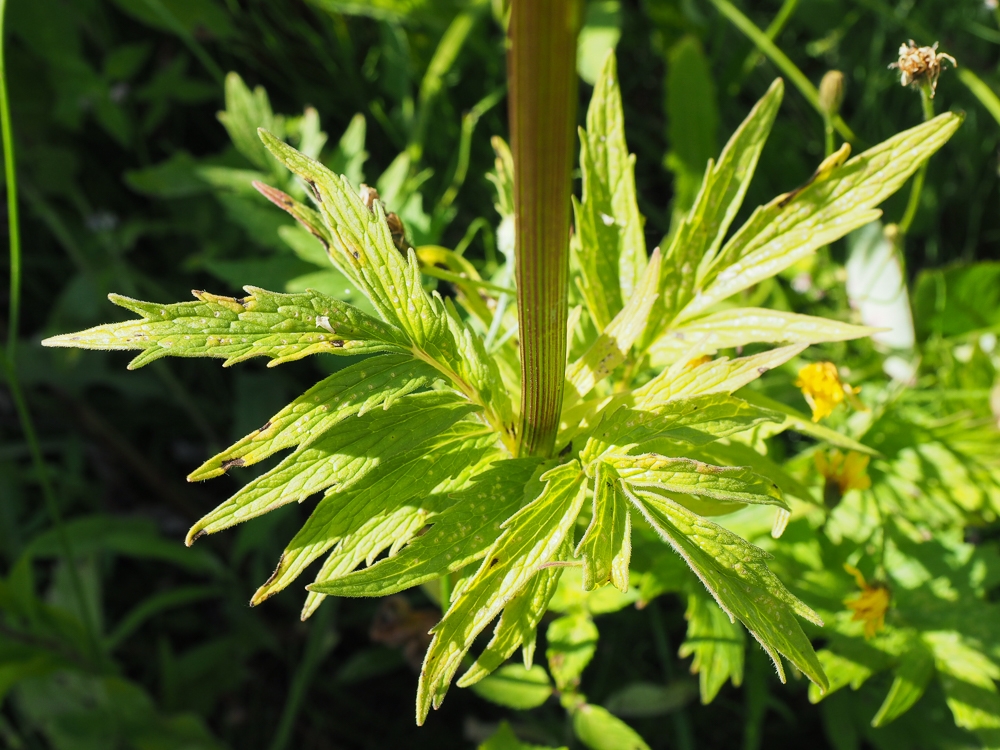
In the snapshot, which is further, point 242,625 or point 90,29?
point 90,29

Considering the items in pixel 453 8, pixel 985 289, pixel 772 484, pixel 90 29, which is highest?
pixel 90 29

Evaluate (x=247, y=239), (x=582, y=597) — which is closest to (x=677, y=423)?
(x=582, y=597)

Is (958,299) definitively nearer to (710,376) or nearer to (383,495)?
(710,376)

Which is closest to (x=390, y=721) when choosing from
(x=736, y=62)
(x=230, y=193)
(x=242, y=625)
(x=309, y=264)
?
(x=242, y=625)

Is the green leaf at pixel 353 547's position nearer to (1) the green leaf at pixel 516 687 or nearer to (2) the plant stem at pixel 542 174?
(2) the plant stem at pixel 542 174

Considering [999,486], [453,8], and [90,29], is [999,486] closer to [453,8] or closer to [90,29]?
[453,8]

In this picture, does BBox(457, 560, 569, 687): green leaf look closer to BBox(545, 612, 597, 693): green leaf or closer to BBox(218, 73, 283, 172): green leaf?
BBox(545, 612, 597, 693): green leaf

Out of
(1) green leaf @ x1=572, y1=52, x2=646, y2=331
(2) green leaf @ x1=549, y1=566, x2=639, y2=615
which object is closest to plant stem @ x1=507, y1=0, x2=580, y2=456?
(1) green leaf @ x1=572, y1=52, x2=646, y2=331
